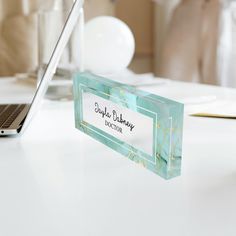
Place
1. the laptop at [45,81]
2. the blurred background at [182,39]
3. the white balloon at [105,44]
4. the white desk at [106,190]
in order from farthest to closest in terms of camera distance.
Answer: the blurred background at [182,39] → the white balloon at [105,44] → the laptop at [45,81] → the white desk at [106,190]

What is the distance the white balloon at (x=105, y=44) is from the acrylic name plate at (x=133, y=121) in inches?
24.6

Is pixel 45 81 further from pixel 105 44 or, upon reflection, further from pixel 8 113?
pixel 105 44

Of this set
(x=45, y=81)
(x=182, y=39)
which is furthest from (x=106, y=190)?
(x=182, y=39)

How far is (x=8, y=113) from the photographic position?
2.69ft

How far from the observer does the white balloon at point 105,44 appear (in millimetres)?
1229

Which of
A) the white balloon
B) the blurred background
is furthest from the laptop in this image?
the blurred background

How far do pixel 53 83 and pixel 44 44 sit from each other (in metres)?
0.13

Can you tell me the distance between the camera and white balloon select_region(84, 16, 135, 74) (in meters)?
Result: 1.23

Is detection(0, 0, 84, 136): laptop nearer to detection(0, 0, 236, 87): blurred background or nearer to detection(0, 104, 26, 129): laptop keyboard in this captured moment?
detection(0, 104, 26, 129): laptop keyboard

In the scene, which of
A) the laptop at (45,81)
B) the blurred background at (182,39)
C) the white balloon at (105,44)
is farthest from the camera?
the blurred background at (182,39)

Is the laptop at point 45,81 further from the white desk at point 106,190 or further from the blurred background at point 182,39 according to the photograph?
the blurred background at point 182,39

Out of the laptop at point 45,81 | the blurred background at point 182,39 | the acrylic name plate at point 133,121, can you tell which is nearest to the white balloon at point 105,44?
the laptop at point 45,81

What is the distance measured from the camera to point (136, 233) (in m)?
0.36

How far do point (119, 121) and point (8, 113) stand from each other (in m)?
0.37
